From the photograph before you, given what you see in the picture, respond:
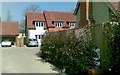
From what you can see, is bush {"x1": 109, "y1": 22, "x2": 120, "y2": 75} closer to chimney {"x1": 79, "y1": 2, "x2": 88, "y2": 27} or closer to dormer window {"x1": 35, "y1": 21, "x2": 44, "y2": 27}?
chimney {"x1": 79, "y1": 2, "x2": 88, "y2": 27}

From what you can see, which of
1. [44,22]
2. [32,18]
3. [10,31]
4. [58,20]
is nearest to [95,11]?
[58,20]

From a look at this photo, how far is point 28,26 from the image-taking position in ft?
185

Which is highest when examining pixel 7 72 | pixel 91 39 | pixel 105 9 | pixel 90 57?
pixel 105 9

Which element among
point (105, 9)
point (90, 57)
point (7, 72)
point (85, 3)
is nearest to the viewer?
point (90, 57)

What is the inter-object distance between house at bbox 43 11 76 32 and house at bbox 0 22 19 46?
7270mm

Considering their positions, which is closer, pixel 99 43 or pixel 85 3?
pixel 99 43

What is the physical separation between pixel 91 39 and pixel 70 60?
122cm

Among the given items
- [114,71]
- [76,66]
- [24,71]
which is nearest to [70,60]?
[76,66]

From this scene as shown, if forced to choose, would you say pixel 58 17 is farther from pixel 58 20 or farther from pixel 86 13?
pixel 86 13

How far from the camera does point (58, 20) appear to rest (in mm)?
56906

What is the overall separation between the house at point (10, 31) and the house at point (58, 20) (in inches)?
286

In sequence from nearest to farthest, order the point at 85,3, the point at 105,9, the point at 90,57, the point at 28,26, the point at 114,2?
the point at 90,57 < the point at 114,2 < the point at 105,9 < the point at 85,3 < the point at 28,26

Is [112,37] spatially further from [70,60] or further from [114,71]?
[70,60]

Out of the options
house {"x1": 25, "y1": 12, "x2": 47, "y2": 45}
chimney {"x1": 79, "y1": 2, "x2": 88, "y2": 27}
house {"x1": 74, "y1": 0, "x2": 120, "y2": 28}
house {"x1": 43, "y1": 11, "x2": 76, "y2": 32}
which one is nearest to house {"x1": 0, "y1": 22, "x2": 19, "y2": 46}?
house {"x1": 25, "y1": 12, "x2": 47, "y2": 45}
